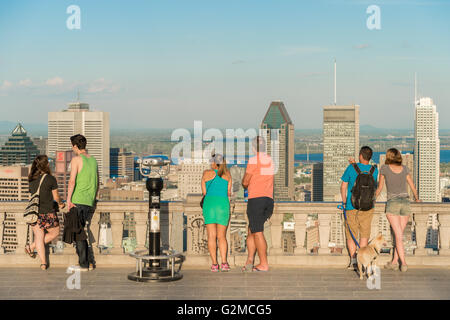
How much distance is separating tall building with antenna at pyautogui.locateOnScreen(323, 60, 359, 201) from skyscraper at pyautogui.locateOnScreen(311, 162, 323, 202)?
6.49 meters

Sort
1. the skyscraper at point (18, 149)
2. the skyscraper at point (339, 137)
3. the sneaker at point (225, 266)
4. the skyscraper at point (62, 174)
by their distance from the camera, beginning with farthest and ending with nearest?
the skyscraper at point (339, 137)
the skyscraper at point (18, 149)
the skyscraper at point (62, 174)
the sneaker at point (225, 266)

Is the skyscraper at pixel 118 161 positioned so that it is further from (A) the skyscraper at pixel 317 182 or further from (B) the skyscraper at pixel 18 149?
(A) the skyscraper at pixel 317 182

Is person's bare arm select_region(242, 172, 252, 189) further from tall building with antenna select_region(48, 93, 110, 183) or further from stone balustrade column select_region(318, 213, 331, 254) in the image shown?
tall building with antenna select_region(48, 93, 110, 183)

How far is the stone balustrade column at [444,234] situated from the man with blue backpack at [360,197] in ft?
4.05

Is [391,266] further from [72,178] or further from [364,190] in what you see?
[72,178]

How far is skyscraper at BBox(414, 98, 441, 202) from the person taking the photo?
14400 cm

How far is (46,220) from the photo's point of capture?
8.91 metres

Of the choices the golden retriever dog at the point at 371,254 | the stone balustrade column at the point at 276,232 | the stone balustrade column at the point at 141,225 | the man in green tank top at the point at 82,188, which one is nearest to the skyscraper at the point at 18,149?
the stone balustrade column at the point at 141,225

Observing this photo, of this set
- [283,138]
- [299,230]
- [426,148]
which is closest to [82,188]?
[299,230]

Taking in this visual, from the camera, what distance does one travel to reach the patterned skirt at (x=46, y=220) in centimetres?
891

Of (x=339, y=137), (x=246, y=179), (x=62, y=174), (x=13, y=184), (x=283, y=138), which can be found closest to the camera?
(x=246, y=179)

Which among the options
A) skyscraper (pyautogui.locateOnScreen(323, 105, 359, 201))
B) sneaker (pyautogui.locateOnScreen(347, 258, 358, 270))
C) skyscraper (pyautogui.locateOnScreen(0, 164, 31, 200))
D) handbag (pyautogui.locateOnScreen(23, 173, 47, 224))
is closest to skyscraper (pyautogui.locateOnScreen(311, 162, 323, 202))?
skyscraper (pyautogui.locateOnScreen(323, 105, 359, 201))

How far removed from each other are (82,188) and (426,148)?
166 m
